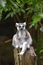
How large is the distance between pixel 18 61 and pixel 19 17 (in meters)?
1.12

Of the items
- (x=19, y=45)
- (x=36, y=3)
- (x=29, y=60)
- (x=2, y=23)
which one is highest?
(x=2, y=23)

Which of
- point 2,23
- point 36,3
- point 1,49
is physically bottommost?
point 36,3

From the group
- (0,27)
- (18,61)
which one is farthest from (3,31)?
(18,61)

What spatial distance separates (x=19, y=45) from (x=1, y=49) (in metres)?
1.49

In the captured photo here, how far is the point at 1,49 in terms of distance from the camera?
354 cm

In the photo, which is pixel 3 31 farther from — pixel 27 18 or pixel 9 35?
pixel 27 18

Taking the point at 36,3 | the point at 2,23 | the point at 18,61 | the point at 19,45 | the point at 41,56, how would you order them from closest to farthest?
the point at 36,3
the point at 18,61
the point at 19,45
the point at 41,56
the point at 2,23

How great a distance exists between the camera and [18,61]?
1.87m

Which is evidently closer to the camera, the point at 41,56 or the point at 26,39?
the point at 26,39

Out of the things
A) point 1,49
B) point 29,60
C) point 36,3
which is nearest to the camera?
point 36,3

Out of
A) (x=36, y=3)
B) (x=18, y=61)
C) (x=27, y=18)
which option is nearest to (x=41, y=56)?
(x=27, y=18)

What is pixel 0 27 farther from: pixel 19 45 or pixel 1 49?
pixel 19 45

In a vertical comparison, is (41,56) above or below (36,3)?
above

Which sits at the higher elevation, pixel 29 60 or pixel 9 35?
pixel 9 35
